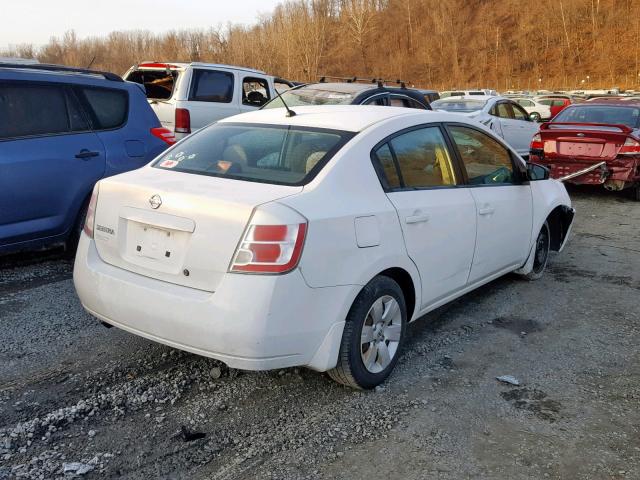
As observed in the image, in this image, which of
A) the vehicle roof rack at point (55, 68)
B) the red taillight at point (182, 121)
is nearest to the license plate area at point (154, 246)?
the vehicle roof rack at point (55, 68)

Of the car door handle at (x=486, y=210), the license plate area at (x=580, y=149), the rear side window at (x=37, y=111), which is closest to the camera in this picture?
the car door handle at (x=486, y=210)

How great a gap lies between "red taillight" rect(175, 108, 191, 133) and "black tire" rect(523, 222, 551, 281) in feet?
19.7

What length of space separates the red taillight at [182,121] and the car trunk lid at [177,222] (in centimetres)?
638

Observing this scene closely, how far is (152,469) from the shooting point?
9.18ft

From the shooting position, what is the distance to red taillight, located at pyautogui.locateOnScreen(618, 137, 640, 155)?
9500mm

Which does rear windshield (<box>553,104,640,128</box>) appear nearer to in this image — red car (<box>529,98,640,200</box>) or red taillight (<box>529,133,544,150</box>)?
red car (<box>529,98,640,200</box>)

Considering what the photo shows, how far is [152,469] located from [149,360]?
3.67ft

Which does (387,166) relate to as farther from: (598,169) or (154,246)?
(598,169)

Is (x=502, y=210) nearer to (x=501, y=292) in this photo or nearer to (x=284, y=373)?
(x=501, y=292)

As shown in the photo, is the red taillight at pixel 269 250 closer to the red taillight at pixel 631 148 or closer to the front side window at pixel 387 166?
the front side window at pixel 387 166

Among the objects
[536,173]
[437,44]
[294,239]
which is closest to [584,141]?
[536,173]

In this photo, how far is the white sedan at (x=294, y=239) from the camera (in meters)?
3.00

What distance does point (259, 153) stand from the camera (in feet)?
12.4

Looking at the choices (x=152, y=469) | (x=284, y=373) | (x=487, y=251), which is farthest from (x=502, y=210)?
(x=152, y=469)
